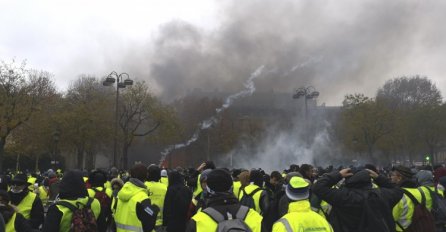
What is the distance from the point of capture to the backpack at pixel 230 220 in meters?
3.55

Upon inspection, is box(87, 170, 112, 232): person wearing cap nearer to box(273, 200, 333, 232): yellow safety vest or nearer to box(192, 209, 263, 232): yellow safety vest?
box(192, 209, 263, 232): yellow safety vest

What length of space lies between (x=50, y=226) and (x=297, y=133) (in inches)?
2537

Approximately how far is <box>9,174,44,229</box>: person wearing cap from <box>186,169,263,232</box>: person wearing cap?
271 cm

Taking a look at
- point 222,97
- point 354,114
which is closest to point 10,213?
point 354,114

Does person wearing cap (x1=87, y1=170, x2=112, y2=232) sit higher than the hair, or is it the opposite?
the hair

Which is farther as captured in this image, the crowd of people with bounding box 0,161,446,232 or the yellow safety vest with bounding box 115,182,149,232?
the yellow safety vest with bounding box 115,182,149,232

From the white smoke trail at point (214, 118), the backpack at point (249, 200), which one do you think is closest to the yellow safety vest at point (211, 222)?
the backpack at point (249, 200)

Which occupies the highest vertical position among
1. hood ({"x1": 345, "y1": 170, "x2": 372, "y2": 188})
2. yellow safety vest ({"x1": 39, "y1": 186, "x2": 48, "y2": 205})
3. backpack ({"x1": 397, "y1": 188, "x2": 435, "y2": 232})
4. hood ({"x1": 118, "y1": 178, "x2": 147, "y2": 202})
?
hood ({"x1": 345, "y1": 170, "x2": 372, "y2": 188})

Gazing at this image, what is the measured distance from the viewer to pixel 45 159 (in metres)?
52.1

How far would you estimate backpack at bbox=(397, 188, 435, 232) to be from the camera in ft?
18.6

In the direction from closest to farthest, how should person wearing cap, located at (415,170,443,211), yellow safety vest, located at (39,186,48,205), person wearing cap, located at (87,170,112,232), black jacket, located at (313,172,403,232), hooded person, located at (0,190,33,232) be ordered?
hooded person, located at (0,190,33,232)
black jacket, located at (313,172,403,232)
person wearing cap, located at (415,170,443,211)
person wearing cap, located at (87,170,112,232)
yellow safety vest, located at (39,186,48,205)

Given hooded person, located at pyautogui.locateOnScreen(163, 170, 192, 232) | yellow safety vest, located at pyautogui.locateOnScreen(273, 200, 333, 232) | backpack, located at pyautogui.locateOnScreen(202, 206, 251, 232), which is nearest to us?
backpack, located at pyautogui.locateOnScreen(202, 206, 251, 232)

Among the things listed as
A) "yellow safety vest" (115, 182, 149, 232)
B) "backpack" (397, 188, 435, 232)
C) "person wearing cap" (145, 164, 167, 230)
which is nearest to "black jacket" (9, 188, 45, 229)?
"yellow safety vest" (115, 182, 149, 232)

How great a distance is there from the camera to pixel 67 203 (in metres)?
4.90
